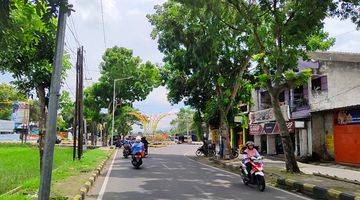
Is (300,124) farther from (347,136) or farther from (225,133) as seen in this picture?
(347,136)

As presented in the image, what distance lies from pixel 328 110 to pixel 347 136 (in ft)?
6.97

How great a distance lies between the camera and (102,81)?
193 feet

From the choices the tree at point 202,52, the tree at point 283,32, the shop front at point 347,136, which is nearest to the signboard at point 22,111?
the tree at point 202,52

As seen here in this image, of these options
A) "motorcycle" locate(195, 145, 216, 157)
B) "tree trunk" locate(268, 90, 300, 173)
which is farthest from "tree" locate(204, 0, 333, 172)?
"motorcycle" locate(195, 145, 216, 157)

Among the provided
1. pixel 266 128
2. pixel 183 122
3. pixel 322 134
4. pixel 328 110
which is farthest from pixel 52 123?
pixel 183 122

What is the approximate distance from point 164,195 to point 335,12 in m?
9.66

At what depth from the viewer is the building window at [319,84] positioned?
30.1 metres

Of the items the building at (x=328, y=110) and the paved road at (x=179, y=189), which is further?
the building at (x=328, y=110)

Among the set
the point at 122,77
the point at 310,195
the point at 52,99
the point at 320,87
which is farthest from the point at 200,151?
the point at 52,99

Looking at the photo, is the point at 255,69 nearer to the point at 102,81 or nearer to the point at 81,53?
the point at 81,53

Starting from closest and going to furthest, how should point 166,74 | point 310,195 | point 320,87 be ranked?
point 310,195 < point 320,87 < point 166,74

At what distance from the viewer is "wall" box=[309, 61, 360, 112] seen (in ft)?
97.7

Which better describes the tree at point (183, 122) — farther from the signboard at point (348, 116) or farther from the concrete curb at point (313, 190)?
the concrete curb at point (313, 190)

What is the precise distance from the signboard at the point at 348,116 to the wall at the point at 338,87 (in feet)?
7.97
